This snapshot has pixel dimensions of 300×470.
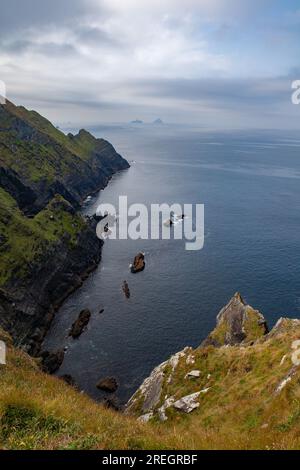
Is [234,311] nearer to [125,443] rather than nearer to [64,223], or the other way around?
[125,443]

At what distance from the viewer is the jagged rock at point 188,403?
35.8 metres

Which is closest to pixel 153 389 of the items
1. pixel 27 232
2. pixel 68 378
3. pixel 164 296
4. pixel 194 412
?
pixel 194 412

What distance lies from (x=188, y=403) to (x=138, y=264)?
84.7 meters

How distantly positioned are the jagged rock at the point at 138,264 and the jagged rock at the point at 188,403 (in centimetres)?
8116

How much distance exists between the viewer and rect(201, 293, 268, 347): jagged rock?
58022 millimetres

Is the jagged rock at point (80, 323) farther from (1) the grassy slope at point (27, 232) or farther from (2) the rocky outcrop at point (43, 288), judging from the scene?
(1) the grassy slope at point (27, 232)

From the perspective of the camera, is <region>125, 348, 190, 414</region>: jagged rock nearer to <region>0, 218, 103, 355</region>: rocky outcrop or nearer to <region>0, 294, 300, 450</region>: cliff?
<region>0, 294, 300, 450</region>: cliff

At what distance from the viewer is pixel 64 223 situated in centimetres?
13212

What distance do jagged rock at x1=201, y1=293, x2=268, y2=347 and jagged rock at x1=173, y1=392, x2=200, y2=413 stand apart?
68.6ft

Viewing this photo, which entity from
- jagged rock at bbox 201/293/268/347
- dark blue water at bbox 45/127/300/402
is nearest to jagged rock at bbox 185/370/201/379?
jagged rock at bbox 201/293/268/347

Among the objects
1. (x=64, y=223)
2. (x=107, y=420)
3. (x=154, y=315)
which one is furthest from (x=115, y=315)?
(x=107, y=420)

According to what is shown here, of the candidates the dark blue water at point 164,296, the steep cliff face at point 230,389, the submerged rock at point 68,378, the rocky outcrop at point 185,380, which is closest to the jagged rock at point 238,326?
the rocky outcrop at point 185,380

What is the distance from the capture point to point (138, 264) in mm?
120750
